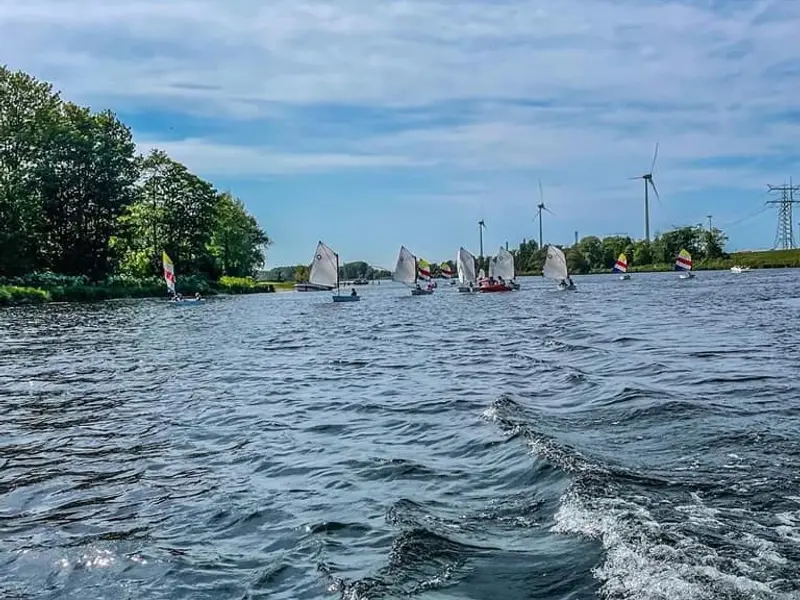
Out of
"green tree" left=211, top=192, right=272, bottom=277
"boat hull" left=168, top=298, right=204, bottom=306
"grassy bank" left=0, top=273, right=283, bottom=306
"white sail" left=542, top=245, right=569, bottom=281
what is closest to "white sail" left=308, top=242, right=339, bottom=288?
"boat hull" left=168, top=298, right=204, bottom=306

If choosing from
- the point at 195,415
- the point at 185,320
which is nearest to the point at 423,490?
the point at 195,415

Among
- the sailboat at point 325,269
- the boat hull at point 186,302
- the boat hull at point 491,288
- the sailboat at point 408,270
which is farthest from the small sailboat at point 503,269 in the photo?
the boat hull at point 186,302

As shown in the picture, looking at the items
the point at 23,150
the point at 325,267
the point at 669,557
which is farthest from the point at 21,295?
the point at 669,557

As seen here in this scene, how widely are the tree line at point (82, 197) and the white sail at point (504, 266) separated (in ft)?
153

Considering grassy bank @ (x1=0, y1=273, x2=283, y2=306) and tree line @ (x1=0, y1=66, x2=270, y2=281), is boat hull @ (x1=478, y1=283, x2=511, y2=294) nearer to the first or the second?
grassy bank @ (x1=0, y1=273, x2=283, y2=306)

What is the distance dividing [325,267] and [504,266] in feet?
112

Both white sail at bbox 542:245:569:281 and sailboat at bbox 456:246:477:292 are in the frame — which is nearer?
white sail at bbox 542:245:569:281

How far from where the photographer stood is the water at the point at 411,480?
8031 millimetres

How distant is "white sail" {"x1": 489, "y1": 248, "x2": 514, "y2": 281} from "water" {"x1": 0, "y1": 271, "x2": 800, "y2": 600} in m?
88.2

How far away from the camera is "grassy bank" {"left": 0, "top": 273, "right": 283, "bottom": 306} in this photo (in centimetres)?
7775

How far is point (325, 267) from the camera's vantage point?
3647 inches

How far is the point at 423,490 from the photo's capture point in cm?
1146

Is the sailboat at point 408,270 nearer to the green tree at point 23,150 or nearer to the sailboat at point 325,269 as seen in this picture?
the sailboat at point 325,269

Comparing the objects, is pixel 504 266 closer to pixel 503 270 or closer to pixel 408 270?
pixel 503 270
